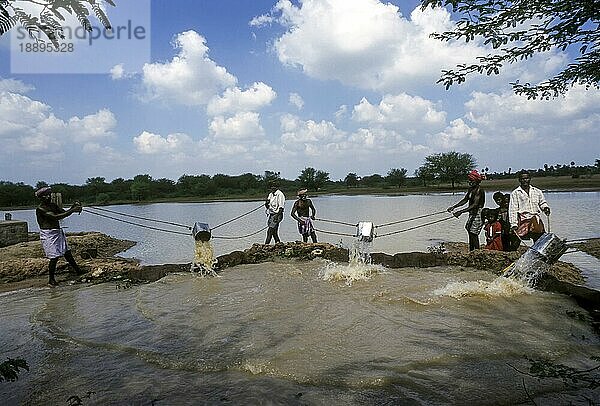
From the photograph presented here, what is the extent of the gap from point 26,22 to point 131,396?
3416 mm

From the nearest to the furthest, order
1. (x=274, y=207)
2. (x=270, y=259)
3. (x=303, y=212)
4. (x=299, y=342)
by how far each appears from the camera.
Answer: (x=299, y=342)
(x=270, y=259)
(x=274, y=207)
(x=303, y=212)

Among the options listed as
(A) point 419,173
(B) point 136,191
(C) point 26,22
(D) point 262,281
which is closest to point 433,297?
(D) point 262,281

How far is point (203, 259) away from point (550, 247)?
6.59 metres

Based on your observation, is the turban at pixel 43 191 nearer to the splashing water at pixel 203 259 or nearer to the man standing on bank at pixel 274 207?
the splashing water at pixel 203 259

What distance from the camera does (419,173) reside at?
84062 millimetres

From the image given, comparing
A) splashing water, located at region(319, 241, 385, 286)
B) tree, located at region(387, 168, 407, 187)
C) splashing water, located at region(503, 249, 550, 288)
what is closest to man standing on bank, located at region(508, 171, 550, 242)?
splashing water, located at region(503, 249, 550, 288)

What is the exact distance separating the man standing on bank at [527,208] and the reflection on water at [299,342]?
1169 mm

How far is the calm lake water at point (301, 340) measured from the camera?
3957 millimetres

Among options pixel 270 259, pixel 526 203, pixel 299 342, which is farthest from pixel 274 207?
Result: pixel 299 342

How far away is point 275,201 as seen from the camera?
38.1ft

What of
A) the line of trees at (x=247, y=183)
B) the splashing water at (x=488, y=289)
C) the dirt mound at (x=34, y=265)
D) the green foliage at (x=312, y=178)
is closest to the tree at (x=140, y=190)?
the line of trees at (x=247, y=183)

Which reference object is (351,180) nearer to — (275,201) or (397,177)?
(397,177)

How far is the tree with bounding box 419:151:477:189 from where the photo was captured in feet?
255

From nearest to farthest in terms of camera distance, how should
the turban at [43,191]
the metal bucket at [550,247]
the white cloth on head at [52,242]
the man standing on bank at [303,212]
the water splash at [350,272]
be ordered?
the metal bucket at [550,247]
the turban at [43,191]
the white cloth on head at [52,242]
the water splash at [350,272]
the man standing on bank at [303,212]
